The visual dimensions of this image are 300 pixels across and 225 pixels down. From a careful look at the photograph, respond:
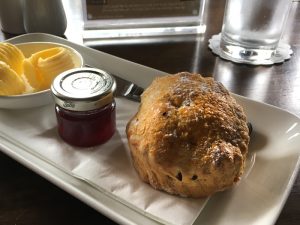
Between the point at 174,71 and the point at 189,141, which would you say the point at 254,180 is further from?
the point at 174,71

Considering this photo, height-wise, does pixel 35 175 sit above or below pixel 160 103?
below

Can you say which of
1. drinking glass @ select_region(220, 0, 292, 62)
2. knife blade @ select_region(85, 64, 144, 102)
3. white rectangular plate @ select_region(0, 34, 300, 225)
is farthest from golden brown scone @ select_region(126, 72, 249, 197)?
drinking glass @ select_region(220, 0, 292, 62)

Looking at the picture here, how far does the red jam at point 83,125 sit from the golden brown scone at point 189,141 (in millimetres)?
61

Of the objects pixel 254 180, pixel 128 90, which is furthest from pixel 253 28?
pixel 254 180

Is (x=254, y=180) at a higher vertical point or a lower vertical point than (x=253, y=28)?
lower

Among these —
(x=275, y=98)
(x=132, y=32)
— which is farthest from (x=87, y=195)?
(x=132, y=32)

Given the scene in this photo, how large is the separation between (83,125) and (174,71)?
35 centimetres

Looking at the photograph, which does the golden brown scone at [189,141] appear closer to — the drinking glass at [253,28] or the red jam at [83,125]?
the red jam at [83,125]

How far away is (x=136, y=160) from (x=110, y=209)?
0.10 m

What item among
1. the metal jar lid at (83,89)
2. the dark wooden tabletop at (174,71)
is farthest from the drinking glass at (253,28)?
the metal jar lid at (83,89)

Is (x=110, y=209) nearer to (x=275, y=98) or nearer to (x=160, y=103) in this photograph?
(x=160, y=103)

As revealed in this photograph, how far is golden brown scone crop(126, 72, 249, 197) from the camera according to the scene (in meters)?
0.47

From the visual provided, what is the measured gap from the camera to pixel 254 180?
0.52 metres

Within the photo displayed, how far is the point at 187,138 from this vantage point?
0.49 m
